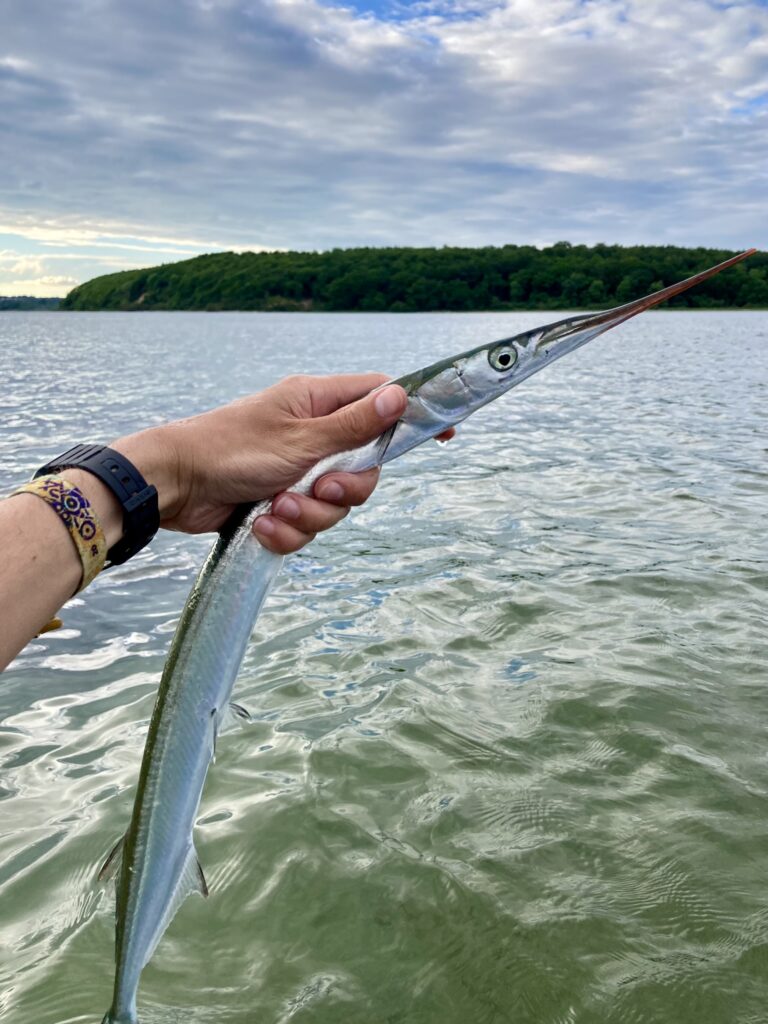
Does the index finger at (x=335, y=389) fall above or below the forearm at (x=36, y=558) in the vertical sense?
above

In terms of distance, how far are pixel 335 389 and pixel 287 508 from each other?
99 cm

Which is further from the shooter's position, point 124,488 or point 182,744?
point 124,488

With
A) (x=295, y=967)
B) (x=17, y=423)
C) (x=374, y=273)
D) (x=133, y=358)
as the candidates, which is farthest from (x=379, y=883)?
(x=374, y=273)

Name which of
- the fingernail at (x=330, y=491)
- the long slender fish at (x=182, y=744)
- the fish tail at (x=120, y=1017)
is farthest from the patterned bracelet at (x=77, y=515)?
the fish tail at (x=120, y=1017)

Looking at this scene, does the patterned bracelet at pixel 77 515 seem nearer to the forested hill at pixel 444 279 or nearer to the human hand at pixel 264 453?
the human hand at pixel 264 453

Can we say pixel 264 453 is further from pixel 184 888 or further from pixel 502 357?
pixel 184 888

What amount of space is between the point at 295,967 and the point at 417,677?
275 cm

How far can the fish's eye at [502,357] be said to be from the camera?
8.00ft

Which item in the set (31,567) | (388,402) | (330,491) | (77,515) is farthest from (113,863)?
(388,402)

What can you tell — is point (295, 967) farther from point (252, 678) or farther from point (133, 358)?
point (133, 358)

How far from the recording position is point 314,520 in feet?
9.30

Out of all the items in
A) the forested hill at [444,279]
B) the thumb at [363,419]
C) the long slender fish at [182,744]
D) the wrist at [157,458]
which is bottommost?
the long slender fish at [182,744]

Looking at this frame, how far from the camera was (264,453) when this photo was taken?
3.21 m

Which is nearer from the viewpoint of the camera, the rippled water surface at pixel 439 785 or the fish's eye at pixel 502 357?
the fish's eye at pixel 502 357
